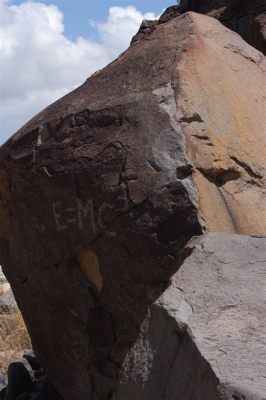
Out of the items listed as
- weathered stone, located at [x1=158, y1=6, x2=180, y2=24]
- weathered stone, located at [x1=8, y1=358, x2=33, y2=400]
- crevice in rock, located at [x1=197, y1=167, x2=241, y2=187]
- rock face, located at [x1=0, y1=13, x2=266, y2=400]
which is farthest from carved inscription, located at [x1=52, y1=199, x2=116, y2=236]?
weathered stone, located at [x1=158, y1=6, x2=180, y2=24]

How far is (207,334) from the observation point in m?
2.38

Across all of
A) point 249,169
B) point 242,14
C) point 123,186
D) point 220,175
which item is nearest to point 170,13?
point 242,14

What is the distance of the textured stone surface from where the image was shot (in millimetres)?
2200

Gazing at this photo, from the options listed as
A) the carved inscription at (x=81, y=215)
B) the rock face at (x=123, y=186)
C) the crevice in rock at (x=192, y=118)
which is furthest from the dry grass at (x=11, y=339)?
the crevice in rock at (x=192, y=118)

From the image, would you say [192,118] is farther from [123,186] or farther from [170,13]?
[170,13]

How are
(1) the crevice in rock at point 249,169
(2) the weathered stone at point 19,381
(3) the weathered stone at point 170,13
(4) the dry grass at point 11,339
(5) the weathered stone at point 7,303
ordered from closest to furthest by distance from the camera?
1. (1) the crevice in rock at point 249,169
2. (2) the weathered stone at point 19,381
3. (4) the dry grass at point 11,339
4. (3) the weathered stone at point 170,13
5. (5) the weathered stone at point 7,303

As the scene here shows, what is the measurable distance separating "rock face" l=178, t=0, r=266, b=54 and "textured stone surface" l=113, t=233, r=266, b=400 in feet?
11.7

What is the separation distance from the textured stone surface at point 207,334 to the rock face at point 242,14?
3.55 meters

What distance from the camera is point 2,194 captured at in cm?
427

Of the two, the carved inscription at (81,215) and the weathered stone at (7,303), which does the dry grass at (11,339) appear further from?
the carved inscription at (81,215)

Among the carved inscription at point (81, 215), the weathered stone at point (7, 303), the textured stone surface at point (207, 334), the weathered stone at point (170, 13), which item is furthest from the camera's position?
the weathered stone at point (7, 303)

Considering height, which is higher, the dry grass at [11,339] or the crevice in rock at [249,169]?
the crevice in rock at [249,169]

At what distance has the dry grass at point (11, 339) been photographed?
250 inches

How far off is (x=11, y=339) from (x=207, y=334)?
4.74 m
